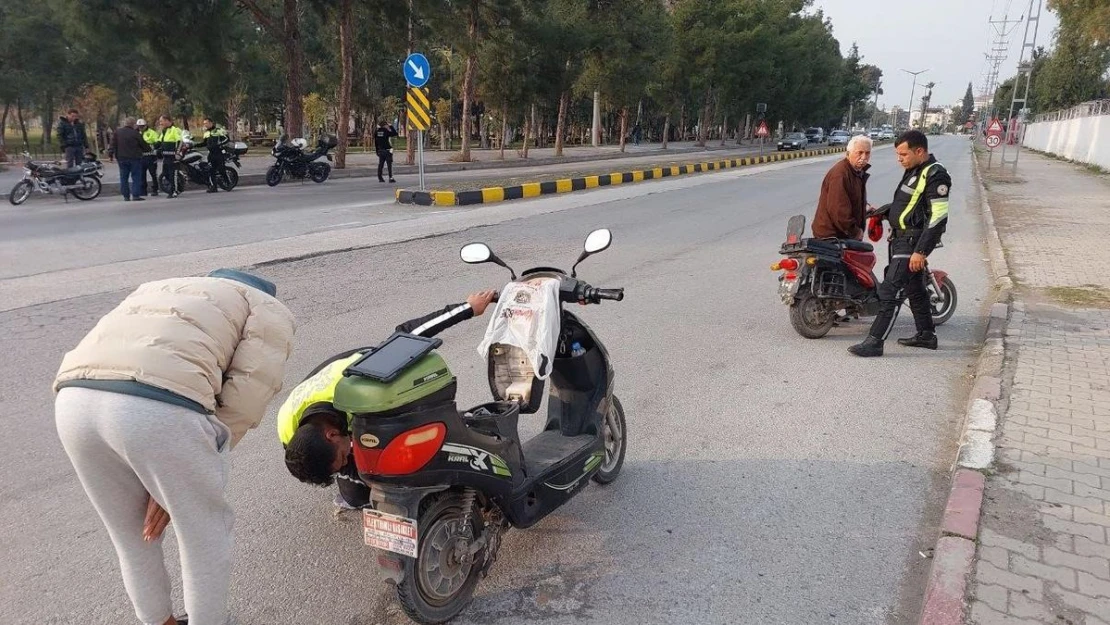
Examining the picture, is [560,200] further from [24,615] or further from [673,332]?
[24,615]

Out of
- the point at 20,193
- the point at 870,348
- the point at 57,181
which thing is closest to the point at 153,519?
the point at 870,348

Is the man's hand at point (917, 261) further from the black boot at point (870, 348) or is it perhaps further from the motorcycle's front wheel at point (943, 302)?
the motorcycle's front wheel at point (943, 302)

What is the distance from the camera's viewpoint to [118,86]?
37844 millimetres

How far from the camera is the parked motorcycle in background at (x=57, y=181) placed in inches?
541

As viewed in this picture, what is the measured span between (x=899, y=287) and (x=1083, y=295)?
322cm

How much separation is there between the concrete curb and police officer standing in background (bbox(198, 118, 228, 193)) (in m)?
15.1

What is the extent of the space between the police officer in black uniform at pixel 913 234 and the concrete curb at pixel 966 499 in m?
0.65

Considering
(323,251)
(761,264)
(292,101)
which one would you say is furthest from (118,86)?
(761,264)

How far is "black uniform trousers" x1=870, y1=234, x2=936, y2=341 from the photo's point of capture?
5469 millimetres

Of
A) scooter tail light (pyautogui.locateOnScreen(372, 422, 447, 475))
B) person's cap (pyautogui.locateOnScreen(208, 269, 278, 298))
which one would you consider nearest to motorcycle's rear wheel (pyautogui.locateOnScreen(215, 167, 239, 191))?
person's cap (pyautogui.locateOnScreen(208, 269, 278, 298))

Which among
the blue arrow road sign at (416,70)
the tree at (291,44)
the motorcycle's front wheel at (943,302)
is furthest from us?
the tree at (291,44)

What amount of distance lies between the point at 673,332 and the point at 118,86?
41.2 m

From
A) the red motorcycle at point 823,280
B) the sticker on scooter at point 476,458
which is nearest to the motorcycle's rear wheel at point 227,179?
the red motorcycle at point 823,280

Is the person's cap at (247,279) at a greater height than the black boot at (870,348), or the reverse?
the person's cap at (247,279)
